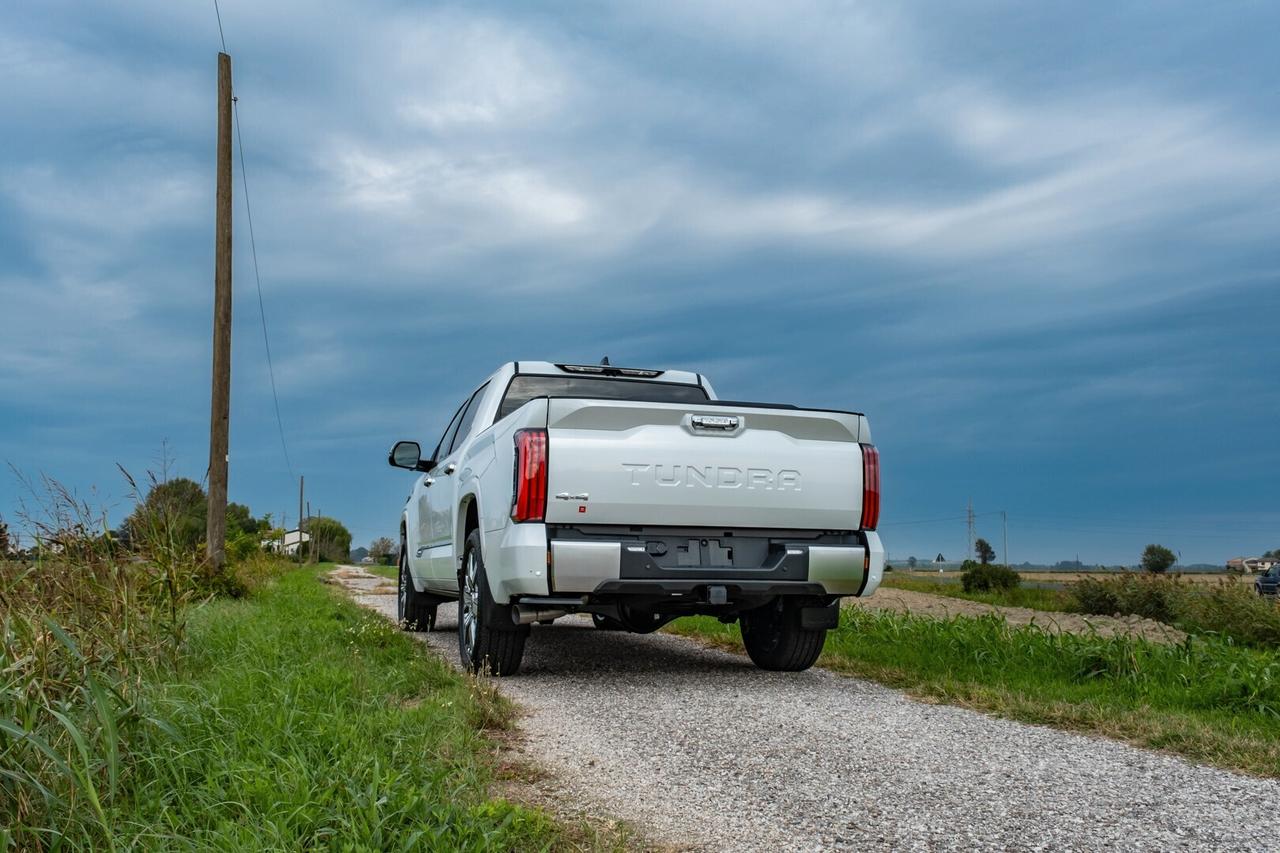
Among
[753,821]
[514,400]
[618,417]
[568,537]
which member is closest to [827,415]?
[618,417]

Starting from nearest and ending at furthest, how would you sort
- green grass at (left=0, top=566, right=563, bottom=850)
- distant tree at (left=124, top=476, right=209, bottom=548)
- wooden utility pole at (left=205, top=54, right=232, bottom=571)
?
green grass at (left=0, top=566, right=563, bottom=850), distant tree at (left=124, top=476, right=209, bottom=548), wooden utility pole at (left=205, top=54, right=232, bottom=571)

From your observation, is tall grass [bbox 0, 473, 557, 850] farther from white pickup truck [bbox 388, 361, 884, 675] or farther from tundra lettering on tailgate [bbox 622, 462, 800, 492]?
tundra lettering on tailgate [bbox 622, 462, 800, 492]

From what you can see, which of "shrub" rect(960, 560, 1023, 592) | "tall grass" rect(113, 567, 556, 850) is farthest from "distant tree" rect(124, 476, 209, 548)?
"shrub" rect(960, 560, 1023, 592)

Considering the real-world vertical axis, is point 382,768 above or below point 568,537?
below

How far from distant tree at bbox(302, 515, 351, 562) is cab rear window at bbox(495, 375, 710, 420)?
50.8m

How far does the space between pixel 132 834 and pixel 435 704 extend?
208cm

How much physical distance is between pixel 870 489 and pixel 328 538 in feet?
269

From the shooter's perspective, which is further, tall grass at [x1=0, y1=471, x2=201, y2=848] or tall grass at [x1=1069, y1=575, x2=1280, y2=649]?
tall grass at [x1=1069, y1=575, x2=1280, y2=649]

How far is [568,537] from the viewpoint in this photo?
20.7ft

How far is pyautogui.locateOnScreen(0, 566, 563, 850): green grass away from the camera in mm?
3252

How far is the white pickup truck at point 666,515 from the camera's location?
20.7ft

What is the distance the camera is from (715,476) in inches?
257

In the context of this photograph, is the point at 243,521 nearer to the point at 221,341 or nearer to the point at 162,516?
the point at 221,341

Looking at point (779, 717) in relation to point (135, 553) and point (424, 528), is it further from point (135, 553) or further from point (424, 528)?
point (424, 528)
